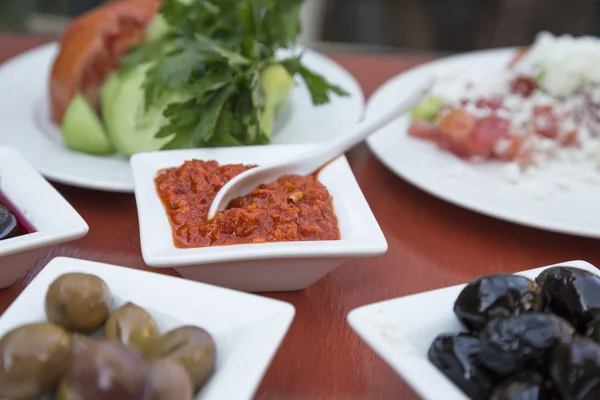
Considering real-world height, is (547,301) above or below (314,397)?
above

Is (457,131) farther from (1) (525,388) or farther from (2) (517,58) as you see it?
(1) (525,388)

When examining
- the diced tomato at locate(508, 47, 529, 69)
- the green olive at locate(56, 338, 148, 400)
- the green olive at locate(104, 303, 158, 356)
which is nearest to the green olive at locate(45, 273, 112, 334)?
the green olive at locate(104, 303, 158, 356)

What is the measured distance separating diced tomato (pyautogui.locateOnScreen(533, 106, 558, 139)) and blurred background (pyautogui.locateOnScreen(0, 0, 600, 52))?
2.55 m

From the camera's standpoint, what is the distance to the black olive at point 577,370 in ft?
2.59

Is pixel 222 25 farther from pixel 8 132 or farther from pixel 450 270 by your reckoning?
pixel 450 270

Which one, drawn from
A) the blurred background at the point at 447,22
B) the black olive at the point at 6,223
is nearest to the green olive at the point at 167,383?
the black olive at the point at 6,223

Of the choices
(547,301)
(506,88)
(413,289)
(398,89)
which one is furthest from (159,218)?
(506,88)

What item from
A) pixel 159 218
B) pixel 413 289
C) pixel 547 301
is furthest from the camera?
pixel 413 289

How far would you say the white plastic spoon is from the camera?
4.09 ft

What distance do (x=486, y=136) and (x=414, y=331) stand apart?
83cm

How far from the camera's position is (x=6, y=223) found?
1.13 meters

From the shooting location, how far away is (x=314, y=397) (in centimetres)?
101

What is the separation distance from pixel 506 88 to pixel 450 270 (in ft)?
2.65

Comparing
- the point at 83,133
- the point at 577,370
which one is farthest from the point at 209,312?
the point at 83,133
